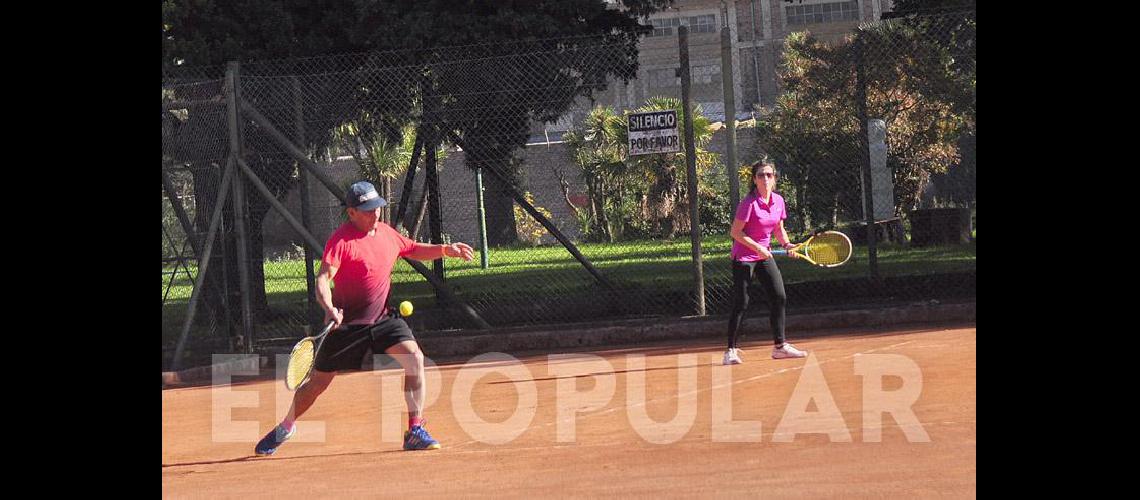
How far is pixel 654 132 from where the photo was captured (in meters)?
13.6

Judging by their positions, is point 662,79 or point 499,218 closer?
point 499,218

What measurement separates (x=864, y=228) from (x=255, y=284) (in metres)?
6.35

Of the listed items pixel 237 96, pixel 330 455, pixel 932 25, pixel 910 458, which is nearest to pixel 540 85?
pixel 237 96

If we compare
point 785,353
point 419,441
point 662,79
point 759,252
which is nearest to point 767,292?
point 759,252

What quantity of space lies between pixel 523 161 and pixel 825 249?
4.58m

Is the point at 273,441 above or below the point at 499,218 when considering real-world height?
below

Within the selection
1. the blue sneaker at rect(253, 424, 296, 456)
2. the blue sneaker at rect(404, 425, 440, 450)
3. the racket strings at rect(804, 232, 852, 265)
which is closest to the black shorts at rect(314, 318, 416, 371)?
the blue sneaker at rect(253, 424, 296, 456)

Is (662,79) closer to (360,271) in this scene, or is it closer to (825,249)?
(825,249)

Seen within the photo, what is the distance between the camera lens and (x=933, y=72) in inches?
551

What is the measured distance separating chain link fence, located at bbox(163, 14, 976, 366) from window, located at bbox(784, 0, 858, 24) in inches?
1193
